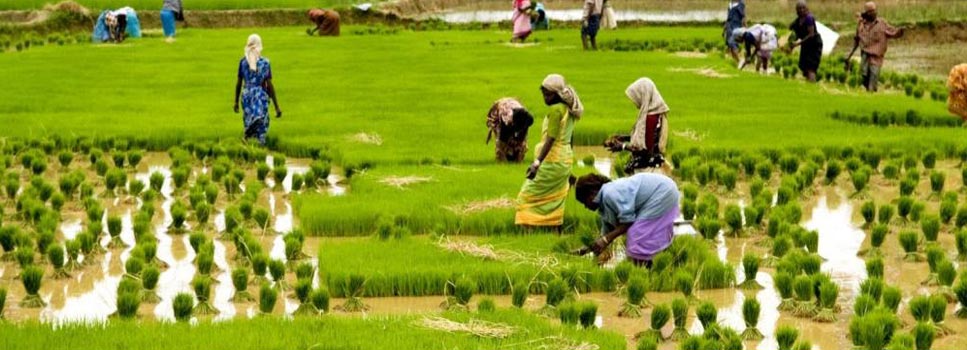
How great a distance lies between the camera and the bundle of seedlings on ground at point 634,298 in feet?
27.3

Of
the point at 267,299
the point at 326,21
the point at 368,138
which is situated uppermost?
the point at 267,299

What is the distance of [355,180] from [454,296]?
4.06 meters

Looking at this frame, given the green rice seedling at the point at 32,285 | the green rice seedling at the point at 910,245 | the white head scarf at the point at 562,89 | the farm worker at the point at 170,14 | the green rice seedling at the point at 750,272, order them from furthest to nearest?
1. the farm worker at the point at 170,14
2. the white head scarf at the point at 562,89
3. the green rice seedling at the point at 910,245
4. the green rice seedling at the point at 750,272
5. the green rice seedling at the point at 32,285

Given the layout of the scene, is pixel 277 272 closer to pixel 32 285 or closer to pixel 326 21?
pixel 32 285

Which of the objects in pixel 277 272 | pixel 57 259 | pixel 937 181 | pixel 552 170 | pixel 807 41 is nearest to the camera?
pixel 277 272

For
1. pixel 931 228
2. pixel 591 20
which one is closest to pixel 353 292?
pixel 931 228

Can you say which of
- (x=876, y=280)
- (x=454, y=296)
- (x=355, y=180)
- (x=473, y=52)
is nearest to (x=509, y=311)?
(x=454, y=296)

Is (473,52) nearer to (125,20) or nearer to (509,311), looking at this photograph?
(125,20)

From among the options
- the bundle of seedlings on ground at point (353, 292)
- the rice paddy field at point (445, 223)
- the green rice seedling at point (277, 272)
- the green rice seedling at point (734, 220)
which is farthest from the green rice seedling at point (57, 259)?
the green rice seedling at point (734, 220)

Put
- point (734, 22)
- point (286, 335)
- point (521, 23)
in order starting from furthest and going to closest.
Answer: point (521, 23)
point (734, 22)
point (286, 335)

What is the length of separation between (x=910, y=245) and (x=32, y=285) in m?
5.49

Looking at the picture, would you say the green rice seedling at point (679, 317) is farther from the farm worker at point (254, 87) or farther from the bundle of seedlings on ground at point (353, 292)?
the farm worker at point (254, 87)

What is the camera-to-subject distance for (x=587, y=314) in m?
7.76

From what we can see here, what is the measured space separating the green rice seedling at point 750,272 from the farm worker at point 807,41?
1115cm
